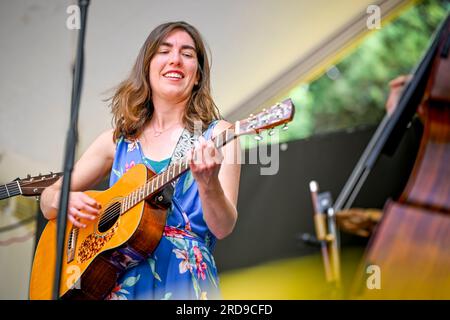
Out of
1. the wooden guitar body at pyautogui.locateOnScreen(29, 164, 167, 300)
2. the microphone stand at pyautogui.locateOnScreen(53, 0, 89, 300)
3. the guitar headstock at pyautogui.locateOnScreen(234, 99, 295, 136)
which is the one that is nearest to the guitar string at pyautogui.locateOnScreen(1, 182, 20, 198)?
the wooden guitar body at pyautogui.locateOnScreen(29, 164, 167, 300)

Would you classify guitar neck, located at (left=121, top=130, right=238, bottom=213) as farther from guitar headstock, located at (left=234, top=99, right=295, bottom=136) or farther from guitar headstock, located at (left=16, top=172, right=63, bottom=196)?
guitar headstock, located at (left=16, top=172, right=63, bottom=196)

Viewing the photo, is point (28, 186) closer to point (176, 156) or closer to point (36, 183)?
point (36, 183)

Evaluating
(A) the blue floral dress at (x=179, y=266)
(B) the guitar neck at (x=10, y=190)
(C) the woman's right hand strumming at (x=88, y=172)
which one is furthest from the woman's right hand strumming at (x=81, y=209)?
(B) the guitar neck at (x=10, y=190)

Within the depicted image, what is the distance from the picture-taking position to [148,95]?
2182 mm

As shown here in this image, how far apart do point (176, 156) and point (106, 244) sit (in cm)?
32

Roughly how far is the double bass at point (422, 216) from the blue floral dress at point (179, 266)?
1.38 ft

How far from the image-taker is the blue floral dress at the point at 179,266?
6.27ft

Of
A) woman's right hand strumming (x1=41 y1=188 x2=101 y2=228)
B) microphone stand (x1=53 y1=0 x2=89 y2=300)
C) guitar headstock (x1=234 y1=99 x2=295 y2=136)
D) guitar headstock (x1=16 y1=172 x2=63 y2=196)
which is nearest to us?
microphone stand (x1=53 y1=0 x2=89 y2=300)

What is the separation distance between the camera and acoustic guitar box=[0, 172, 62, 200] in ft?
8.01

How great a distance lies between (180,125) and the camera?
6.93 feet

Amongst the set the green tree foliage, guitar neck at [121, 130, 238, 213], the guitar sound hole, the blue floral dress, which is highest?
the green tree foliage

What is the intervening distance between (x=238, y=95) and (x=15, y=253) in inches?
42.5
